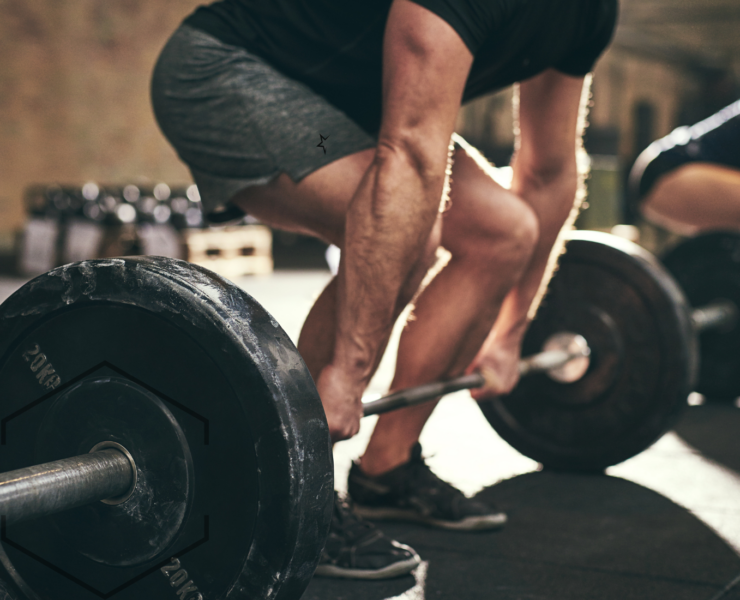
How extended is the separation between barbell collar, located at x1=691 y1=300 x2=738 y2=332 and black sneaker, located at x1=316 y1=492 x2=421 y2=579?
1.15 m

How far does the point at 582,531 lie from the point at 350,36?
80 centimetres

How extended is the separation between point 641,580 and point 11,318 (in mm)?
808

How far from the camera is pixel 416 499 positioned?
1.22m

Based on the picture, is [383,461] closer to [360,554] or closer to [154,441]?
[360,554]

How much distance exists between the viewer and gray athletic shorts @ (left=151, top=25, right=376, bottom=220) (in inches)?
39.7

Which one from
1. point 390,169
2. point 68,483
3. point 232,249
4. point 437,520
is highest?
point 390,169

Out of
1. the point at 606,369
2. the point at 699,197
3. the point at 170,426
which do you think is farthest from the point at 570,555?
the point at 699,197

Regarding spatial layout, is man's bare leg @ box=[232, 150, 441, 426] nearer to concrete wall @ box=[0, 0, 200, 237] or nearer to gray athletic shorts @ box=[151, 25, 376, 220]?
gray athletic shorts @ box=[151, 25, 376, 220]

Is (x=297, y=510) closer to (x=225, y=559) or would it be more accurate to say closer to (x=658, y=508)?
(x=225, y=559)

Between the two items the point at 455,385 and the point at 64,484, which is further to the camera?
the point at 455,385

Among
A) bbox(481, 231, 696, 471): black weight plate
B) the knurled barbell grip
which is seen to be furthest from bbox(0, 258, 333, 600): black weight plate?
bbox(481, 231, 696, 471): black weight plate

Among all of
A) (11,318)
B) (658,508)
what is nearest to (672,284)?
(658,508)

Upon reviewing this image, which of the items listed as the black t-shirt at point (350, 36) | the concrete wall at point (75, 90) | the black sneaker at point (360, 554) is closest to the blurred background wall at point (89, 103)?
the concrete wall at point (75, 90)

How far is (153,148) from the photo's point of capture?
827 centimetres
